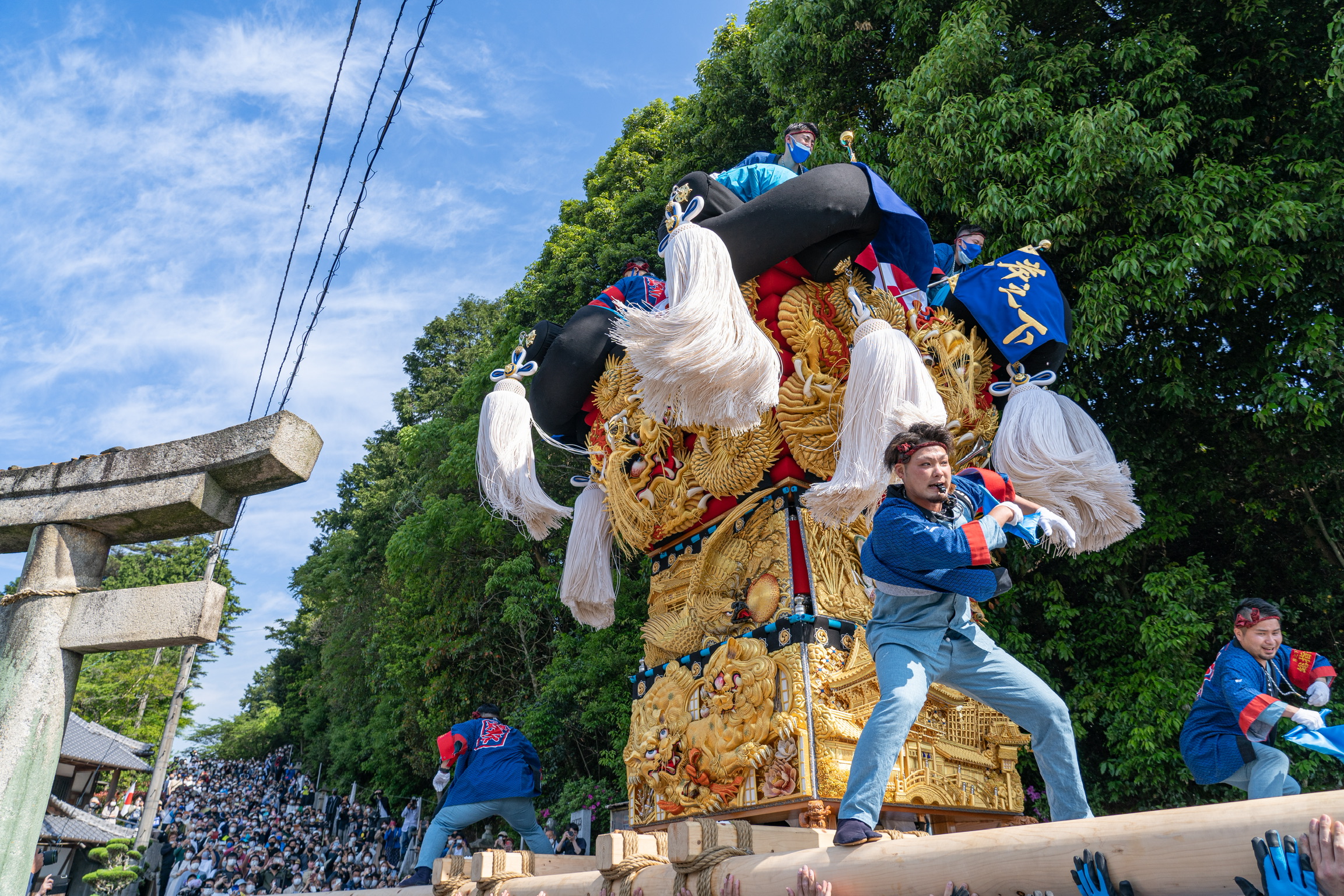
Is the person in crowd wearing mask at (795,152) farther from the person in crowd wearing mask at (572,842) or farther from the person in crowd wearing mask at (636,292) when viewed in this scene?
the person in crowd wearing mask at (572,842)

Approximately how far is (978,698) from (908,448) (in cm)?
87

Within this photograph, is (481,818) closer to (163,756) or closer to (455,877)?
(455,877)

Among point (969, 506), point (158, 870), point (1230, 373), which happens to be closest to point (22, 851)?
point (969, 506)

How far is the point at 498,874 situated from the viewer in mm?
3818

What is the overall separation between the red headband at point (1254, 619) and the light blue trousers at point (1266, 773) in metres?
0.44

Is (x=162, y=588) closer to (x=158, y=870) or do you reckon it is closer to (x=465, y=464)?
(x=465, y=464)

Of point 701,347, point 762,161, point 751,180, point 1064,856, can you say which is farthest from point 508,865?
point 762,161

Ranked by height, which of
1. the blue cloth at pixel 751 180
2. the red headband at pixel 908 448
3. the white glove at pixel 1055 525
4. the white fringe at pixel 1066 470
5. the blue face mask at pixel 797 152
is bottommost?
the white glove at pixel 1055 525

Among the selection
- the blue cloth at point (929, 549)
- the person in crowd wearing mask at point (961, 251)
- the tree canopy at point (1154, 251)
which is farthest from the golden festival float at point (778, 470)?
the tree canopy at point (1154, 251)

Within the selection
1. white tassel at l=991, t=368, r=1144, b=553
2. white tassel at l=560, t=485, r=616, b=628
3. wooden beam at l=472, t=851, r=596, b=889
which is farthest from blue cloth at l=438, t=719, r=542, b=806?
white tassel at l=991, t=368, r=1144, b=553

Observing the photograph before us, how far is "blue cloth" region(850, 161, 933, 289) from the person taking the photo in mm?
4426

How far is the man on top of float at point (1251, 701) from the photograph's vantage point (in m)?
3.31

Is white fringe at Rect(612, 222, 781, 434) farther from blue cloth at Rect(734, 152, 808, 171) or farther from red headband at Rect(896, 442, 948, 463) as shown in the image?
blue cloth at Rect(734, 152, 808, 171)

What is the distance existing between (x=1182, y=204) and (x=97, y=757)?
2565cm
